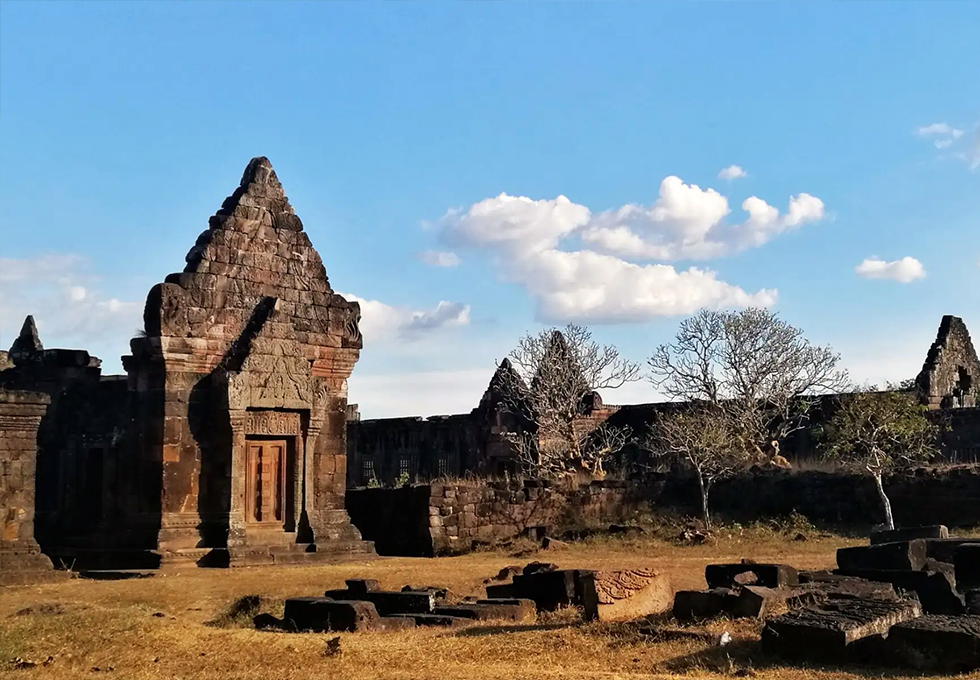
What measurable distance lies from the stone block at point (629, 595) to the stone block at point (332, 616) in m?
2.02

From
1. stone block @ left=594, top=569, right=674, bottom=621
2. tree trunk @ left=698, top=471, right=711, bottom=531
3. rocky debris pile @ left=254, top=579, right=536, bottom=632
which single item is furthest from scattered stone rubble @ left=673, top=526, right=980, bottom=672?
tree trunk @ left=698, top=471, right=711, bottom=531

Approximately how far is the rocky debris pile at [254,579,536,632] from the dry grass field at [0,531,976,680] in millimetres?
278

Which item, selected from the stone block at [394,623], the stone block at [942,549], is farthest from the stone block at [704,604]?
the stone block at [942,549]

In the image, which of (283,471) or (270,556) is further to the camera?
(283,471)

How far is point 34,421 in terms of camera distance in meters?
16.0

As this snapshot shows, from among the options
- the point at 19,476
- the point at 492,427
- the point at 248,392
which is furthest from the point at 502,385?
the point at 19,476

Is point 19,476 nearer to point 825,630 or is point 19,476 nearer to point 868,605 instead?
point 868,605

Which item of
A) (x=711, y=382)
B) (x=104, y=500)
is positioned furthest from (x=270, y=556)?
(x=711, y=382)

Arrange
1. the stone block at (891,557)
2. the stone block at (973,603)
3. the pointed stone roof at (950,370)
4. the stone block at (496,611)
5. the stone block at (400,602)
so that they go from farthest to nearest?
the pointed stone roof at (950,370)
the stone block at (891,557)
the stone block at (400,602)
the stone block at (496,611)
the stone block at (973,603)

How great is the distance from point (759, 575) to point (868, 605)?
2.37 meters

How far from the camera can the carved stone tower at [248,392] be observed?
1752 cm

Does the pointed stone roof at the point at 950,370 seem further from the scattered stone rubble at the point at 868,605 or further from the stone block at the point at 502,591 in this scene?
the stone block at the point at 502,591

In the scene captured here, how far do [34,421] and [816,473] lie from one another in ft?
46.1

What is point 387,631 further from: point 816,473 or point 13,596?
point 816,473
